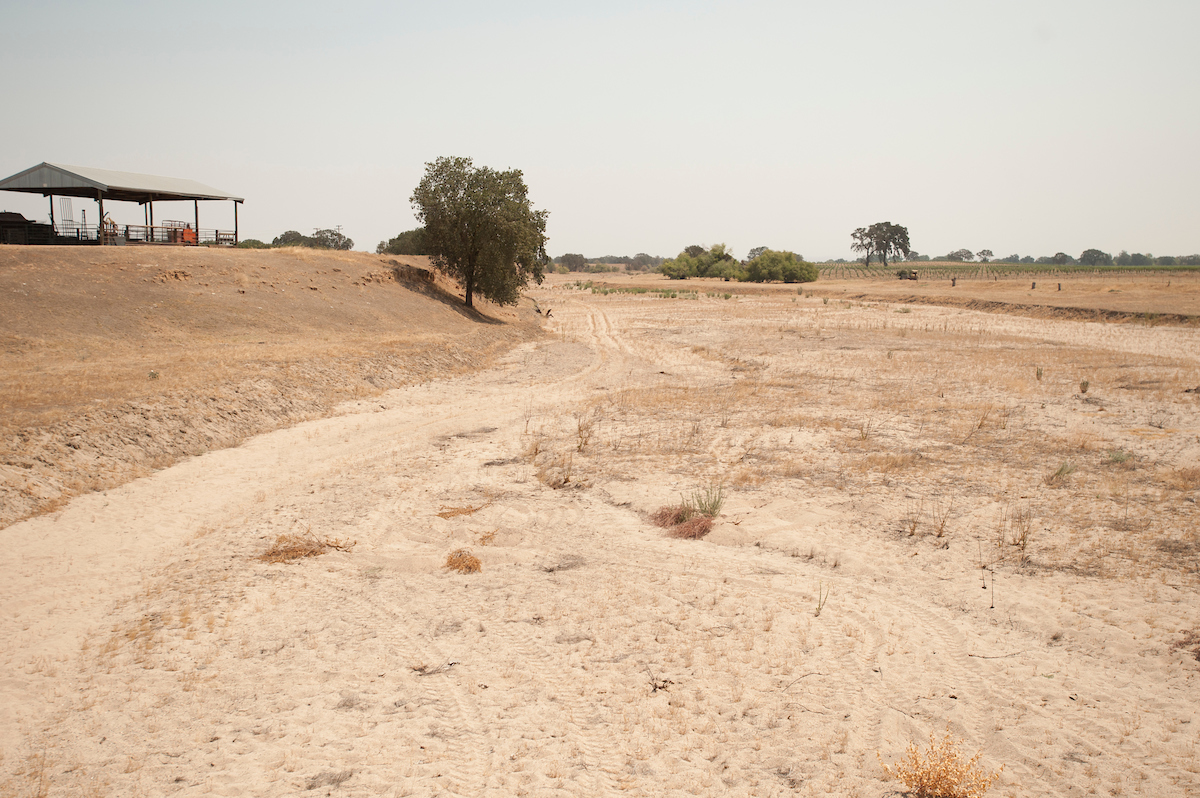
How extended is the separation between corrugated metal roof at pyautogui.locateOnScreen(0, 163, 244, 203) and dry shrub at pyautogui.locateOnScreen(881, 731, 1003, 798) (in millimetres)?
35580

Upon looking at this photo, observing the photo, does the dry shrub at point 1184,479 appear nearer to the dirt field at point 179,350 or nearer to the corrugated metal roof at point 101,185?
the dirt field at point 179,350

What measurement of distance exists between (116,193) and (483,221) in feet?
57.2

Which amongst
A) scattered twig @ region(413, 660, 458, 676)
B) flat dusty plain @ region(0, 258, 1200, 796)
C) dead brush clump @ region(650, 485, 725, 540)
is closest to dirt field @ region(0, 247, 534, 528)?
flat dusty plain @ region(0, 258, 1200, 796)

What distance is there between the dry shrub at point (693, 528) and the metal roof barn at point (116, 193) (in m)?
31.7

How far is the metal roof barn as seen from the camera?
28766mm

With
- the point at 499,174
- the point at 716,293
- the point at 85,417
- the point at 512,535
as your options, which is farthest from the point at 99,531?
the point at 716,293

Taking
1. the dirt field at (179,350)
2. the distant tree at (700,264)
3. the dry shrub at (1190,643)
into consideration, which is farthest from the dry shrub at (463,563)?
the distant tree at (700,264)

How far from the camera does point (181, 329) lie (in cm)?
2003

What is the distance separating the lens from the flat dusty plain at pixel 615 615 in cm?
486

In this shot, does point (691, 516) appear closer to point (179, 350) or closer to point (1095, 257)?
point (179, 350)

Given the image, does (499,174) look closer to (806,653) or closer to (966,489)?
(966,489)

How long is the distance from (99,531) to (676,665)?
300 inches

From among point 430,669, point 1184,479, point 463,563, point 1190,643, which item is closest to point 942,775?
point 1190,643

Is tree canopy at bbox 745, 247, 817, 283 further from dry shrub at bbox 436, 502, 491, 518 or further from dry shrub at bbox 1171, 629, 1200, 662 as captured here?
dry shrub at bbox 1171, 629, 1200, 662
